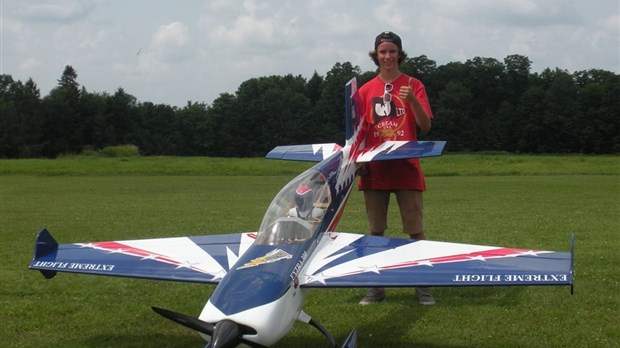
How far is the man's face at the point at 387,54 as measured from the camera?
6.65 m

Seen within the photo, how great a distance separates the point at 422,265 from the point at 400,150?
175 cm

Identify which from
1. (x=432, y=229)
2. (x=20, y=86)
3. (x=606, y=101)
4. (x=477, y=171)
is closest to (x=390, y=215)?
(x=432, y=229)

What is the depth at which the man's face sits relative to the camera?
6.65 meters

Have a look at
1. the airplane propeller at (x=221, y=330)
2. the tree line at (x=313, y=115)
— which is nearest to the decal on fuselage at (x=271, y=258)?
the airplane propeller at (x=221, y=330)

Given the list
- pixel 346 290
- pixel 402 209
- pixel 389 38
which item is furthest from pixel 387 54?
Result: pixel 346 290

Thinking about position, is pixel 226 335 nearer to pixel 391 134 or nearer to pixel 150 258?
pixel 150 258

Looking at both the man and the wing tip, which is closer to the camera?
the wing tip

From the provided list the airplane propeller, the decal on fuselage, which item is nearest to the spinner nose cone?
the airplane propeller

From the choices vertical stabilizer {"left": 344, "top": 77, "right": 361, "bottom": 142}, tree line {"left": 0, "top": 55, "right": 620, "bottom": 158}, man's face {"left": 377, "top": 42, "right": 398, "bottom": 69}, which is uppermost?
man's face {"left": 377, "top": 42, "right": 398, "bottom": 69}

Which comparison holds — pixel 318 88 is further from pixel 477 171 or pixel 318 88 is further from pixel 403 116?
pixel 403 116

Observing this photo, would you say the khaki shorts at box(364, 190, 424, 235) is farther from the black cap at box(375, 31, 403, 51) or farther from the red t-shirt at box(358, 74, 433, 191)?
the black cap at box(375, 31, 403, 51)

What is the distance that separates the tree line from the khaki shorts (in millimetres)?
62249

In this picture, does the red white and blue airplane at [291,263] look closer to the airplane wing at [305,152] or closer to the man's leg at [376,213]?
the man's leg at [376,213]

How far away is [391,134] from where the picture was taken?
6879mm
